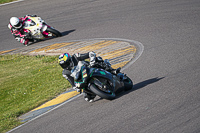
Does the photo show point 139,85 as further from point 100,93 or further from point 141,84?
point 100,93

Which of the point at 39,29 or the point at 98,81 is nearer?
the point at 98,81

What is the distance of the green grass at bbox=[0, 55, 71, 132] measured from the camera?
9.99 m

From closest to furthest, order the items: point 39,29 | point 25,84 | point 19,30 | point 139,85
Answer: point 139,85 < point 25,84 < point 39,29 < point 19,30

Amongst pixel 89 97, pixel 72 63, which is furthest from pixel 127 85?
pixel 72 63

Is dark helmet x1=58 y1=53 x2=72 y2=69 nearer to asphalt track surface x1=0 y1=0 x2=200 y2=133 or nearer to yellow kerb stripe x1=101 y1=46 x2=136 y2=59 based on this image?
asphalt track surface x1=0 y1=0 x2=200 y2=133

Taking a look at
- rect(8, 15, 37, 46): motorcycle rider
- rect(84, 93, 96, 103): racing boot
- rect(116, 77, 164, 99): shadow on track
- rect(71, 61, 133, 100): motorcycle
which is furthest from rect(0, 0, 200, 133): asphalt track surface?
rect(8, 15, 37, 46): motorcycle rider

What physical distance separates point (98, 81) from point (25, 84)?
5274 millimetres

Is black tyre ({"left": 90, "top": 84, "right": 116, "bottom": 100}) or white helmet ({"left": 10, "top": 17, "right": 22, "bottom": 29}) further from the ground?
white helmet ({"left": 10, "top": 17, "right": 22, "bottom": 29})

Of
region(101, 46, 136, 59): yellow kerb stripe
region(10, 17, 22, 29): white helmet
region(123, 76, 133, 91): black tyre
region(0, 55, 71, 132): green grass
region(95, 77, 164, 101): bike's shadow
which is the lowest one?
region(0, 55, 71, 132): green grass

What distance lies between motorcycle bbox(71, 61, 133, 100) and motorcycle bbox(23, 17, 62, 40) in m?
8.70

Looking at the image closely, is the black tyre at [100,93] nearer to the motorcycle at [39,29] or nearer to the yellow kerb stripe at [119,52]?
the yellow kerb stripe at [119,52]

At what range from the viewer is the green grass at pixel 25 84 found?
9.99 m

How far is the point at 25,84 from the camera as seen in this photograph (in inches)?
488

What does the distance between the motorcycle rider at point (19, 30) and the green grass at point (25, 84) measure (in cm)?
140
